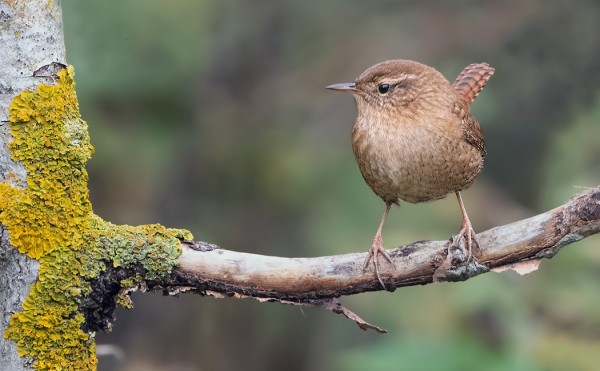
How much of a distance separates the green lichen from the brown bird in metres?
1.23

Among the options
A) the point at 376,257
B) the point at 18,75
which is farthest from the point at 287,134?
the point at 18,75

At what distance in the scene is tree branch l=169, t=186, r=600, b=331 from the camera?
2.82m

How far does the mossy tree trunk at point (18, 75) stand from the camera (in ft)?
8.14

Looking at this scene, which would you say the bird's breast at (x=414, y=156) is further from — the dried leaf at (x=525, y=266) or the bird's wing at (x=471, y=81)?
the dried leaf at (x=525, y=266)

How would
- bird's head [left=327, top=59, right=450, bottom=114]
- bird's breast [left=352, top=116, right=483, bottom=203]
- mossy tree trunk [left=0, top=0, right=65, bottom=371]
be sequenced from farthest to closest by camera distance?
bird's head [left=327, top=59, right=450, bottom=114], bird's breast [left=352, top=116, right=483, bottom=203], mossy tree trunk [left=0, top=0, right=65, bottom=371]

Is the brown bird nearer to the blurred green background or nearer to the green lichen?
the green lichen

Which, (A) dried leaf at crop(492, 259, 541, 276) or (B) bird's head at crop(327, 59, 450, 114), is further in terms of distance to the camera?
(B) bird's head at crop(327, 59, 450, 114)

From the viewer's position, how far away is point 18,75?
8.29 ft

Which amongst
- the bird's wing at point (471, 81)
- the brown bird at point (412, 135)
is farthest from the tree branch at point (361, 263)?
the bird's wing at point (471, 81)

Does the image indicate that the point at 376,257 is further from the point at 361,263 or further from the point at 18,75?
the point at 18,75

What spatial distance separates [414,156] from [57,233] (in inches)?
64.0

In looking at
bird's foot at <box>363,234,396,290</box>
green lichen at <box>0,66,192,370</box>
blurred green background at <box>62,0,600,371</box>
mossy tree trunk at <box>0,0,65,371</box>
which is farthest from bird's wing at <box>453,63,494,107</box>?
mossy tree trunk at <box>0,0,65,371</box>

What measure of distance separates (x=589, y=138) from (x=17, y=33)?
4.10m

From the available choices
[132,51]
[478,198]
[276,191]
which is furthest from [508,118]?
[132,51]
